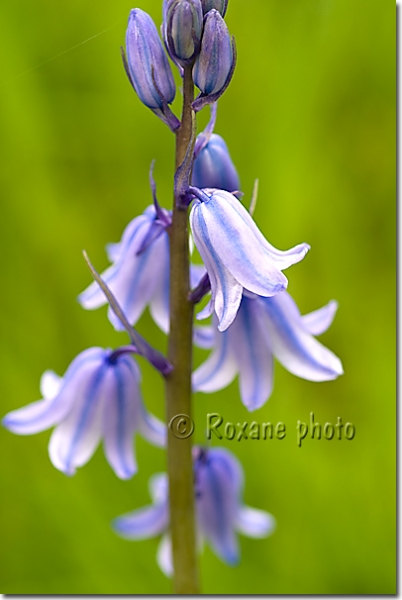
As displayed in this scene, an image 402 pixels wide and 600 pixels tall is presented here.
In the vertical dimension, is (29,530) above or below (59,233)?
below

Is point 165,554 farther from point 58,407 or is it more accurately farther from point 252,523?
point 58,407

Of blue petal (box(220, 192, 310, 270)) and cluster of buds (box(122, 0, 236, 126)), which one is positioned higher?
cluster of buds (box(122, 0, 236, 126))

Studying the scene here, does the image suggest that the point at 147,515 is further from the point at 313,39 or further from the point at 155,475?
the point at 313,39

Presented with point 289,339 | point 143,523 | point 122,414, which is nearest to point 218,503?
point 143,523

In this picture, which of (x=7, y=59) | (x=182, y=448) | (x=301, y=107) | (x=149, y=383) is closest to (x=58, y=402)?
(x=182, y=448)

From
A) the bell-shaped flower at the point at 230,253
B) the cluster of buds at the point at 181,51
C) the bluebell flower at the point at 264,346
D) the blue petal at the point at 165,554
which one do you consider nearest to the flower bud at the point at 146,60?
the cluster of buds at the point at 181,51

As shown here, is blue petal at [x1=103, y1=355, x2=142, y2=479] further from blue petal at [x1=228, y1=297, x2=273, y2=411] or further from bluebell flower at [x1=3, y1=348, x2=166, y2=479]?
blue petal at [x1=228, y1=297, x2=273, y2=411]

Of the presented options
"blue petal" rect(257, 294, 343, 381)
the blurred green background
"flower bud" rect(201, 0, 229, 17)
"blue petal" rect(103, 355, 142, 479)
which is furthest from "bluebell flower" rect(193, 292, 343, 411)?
the blurred green background
